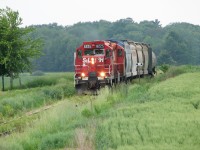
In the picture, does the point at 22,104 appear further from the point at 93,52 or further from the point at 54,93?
the point at 93,52

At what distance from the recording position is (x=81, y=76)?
28328 millimetres

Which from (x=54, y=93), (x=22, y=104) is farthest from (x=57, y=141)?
(x=54, y=93)

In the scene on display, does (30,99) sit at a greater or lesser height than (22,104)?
greater

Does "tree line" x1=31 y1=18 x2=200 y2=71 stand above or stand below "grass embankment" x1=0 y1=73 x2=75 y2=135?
above

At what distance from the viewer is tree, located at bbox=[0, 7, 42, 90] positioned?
115 feet

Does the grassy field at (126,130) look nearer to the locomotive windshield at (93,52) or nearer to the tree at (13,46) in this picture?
the locomotive windshield at (93,52)

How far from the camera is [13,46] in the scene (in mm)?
35844

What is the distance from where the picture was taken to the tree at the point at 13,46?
1380 inches

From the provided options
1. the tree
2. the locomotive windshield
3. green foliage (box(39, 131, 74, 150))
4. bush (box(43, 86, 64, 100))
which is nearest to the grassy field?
green foliage (box(39, 131, 74, 150))

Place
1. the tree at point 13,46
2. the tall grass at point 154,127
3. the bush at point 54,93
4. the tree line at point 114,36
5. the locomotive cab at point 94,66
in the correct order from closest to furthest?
the tall grass at point 154,127
the bush at point 54,93
the locomotive cab at point 94,66
the tree at point 13,46
the tree line at point 114,36

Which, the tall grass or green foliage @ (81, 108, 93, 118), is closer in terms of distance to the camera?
the tall grass

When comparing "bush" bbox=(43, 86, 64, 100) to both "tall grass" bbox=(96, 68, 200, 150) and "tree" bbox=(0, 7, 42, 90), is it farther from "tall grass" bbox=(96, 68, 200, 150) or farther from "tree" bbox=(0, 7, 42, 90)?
"tall grass" bbox=(96, 68, 200, 150)

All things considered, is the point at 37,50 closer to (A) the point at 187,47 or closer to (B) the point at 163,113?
(B) the point at 163,113

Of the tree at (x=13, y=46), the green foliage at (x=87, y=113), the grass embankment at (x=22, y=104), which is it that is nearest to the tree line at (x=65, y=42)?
the tree at (x=13, y=46)
